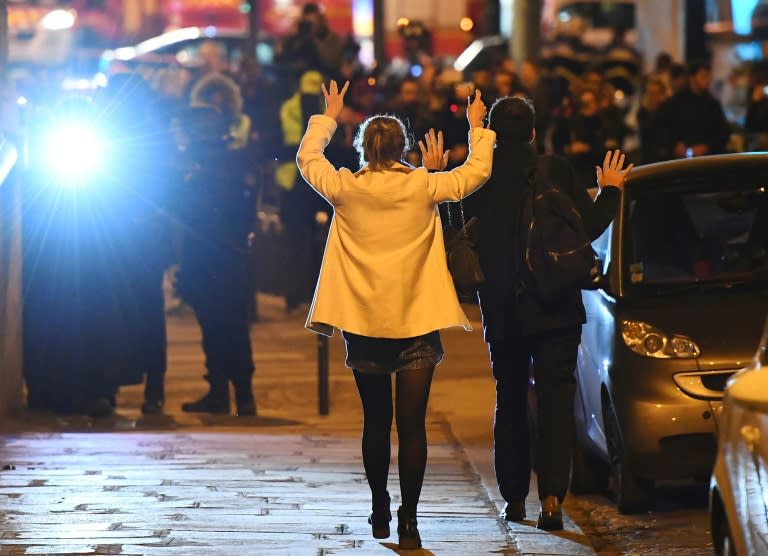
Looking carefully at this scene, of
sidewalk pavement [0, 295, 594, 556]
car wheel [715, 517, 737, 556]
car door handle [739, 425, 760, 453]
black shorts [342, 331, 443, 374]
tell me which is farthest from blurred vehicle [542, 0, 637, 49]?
car door handle [739, 425, 760, 453]

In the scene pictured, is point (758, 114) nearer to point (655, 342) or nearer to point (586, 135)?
point (586, 135)

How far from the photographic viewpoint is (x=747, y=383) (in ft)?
17.0

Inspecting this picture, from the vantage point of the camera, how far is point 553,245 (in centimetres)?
745

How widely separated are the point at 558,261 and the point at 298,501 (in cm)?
163

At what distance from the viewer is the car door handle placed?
5180 mm

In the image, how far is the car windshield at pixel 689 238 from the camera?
Answer: 869 centimetres

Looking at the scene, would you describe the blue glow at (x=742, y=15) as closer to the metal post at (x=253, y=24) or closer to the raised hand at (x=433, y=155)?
the metal post at (x=253, y=24)

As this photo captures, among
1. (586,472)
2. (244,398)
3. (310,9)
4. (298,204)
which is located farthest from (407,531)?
(310,9)

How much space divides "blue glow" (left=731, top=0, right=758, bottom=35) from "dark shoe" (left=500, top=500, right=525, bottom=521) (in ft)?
54.9

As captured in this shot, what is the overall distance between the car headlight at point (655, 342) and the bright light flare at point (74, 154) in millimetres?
4358

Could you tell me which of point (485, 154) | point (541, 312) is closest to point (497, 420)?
point (541, 312)

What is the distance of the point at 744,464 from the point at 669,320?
290 centimetres

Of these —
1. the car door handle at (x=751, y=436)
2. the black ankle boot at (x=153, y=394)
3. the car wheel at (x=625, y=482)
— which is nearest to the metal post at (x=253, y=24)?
the black ankle boot at (x=153, y=394)

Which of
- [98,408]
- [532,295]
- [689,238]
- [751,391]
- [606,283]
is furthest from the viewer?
[98,408]
